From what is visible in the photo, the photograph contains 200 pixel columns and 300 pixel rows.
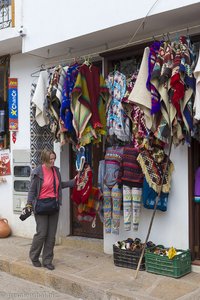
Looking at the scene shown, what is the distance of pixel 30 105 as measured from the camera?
24.9ft

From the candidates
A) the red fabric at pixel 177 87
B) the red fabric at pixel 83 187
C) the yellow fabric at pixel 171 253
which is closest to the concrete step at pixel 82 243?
the red fabric at pixel 83 187

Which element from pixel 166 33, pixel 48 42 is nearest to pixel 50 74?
pixel 48 42

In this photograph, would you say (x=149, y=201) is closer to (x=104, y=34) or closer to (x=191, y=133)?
(x=191, y=133)

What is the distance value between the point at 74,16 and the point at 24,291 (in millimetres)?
3985

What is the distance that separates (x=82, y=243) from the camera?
22.9 ft

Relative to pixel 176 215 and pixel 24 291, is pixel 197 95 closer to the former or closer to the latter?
pixel 176 215

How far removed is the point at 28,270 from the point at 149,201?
6.44 ft

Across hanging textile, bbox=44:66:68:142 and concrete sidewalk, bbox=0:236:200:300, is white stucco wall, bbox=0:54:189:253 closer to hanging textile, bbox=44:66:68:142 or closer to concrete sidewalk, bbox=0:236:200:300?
concrete sidewalk, bbox=0:236:200:300

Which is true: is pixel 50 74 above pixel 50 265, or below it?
above

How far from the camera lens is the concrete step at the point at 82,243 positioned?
678cm

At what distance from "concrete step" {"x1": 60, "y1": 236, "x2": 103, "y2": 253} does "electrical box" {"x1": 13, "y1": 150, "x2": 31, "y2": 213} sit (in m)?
1.11

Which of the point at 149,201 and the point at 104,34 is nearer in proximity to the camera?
the point at 149,201

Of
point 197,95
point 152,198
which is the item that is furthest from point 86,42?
point 152,198

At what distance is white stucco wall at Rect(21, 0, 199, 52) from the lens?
215 inches
